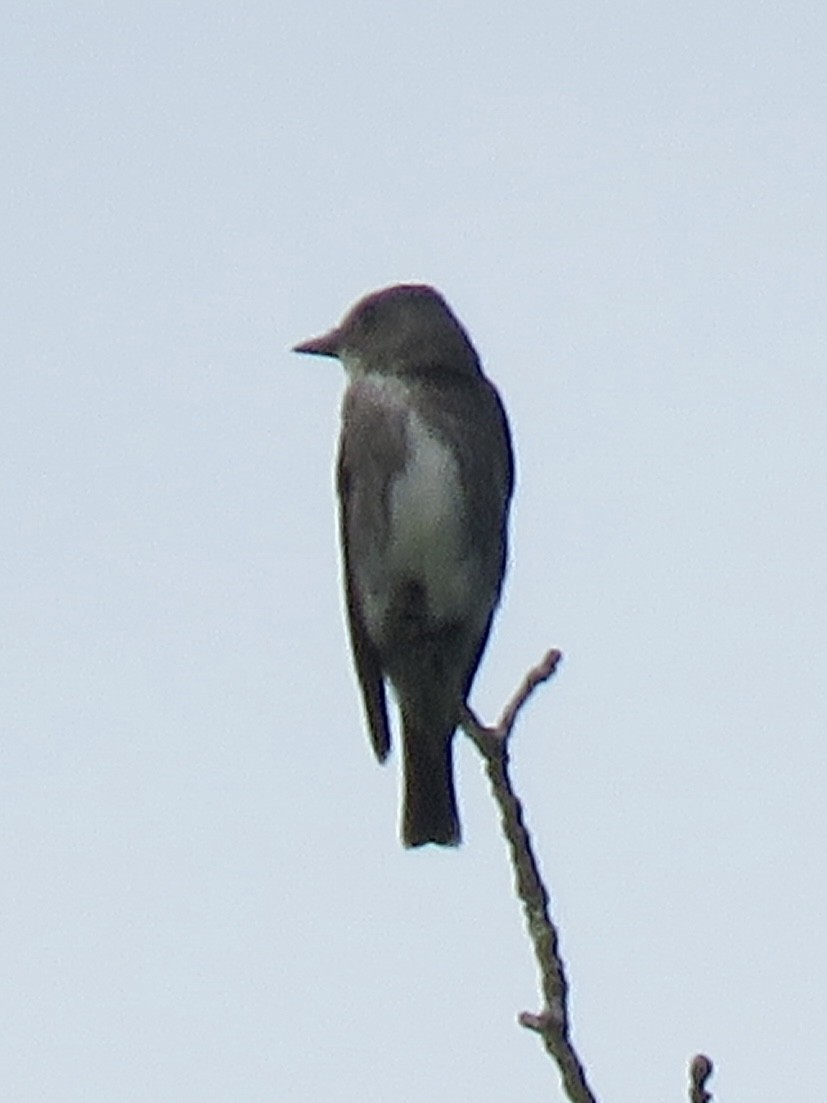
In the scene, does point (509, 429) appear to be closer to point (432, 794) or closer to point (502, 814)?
point (432, 794)

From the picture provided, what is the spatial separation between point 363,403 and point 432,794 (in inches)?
46.0

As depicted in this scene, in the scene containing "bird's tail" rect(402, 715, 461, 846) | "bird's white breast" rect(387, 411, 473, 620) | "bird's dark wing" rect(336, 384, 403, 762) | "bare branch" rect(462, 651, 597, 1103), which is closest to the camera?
"bare branch" rect(462, 651, 597, 1103)

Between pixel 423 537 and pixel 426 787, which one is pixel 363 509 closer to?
pixel 423 537

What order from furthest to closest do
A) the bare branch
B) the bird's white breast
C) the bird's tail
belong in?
the bird's tail < the bird's white breast < the bare branch

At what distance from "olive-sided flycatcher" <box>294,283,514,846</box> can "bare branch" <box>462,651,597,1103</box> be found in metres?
2.67

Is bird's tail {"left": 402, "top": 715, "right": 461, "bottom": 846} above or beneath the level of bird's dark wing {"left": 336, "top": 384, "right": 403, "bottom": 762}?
beneath

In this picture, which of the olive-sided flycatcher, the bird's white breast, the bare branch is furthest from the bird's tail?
the bare branch

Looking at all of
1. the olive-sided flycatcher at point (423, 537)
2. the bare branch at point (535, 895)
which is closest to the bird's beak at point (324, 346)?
the olive-sided flycatcher at point (423, 537)

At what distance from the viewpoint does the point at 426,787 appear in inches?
276

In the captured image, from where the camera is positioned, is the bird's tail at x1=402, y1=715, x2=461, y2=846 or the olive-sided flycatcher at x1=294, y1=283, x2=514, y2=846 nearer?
the olive-sided flycatcher at x1=294, y1=283, x2=514, y2=846

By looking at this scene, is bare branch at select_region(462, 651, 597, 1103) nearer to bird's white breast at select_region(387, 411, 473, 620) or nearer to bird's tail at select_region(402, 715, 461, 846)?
bird's white breast at select_region(387, 411, 473, 620)

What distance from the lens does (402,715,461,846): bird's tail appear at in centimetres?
698

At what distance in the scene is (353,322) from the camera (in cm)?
746

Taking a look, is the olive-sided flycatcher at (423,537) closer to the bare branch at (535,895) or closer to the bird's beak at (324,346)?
the bird's beak at (324,346)
